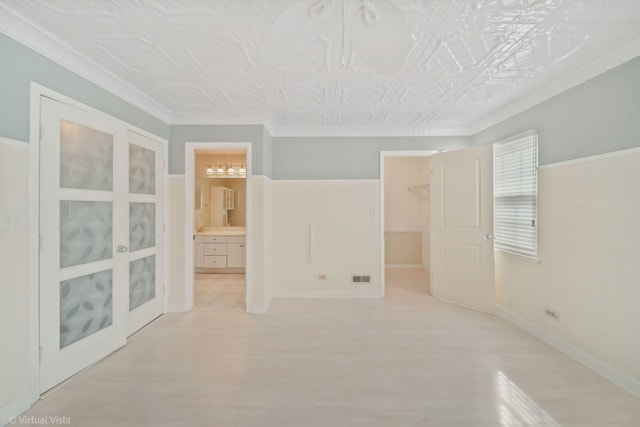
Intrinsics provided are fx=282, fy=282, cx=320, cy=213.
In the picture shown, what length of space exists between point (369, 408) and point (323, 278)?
7.83 feet

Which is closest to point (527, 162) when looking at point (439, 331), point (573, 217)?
point (573, 217)

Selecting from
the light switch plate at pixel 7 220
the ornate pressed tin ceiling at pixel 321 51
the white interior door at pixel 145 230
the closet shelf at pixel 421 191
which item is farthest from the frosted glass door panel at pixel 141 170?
the closet shelf at pixel 421 191

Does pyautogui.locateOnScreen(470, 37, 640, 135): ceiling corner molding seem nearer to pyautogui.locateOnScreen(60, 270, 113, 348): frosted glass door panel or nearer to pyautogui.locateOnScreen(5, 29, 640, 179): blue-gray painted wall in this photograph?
pyautogui.locateOnScreen(5, 29, 640, 179): blue-gray painted wall

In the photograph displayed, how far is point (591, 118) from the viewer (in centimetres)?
238

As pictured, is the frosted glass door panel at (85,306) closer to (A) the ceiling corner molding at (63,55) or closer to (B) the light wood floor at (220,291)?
(B) the light wood floor at (220,291)

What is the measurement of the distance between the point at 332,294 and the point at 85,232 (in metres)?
3.02

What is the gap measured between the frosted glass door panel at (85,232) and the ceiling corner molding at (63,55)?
108 centimetres

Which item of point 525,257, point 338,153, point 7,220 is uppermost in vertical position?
point 338,153

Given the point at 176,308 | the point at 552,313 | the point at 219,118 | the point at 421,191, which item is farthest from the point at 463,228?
the point at 176,308

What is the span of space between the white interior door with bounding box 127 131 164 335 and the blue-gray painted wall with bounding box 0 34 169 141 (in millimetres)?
Result: 668

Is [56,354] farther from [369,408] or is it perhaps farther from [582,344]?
[582,344]

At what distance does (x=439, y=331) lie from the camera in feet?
9.93

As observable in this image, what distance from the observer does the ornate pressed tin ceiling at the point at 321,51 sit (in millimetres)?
1726

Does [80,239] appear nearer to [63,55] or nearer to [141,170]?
[141,170]
